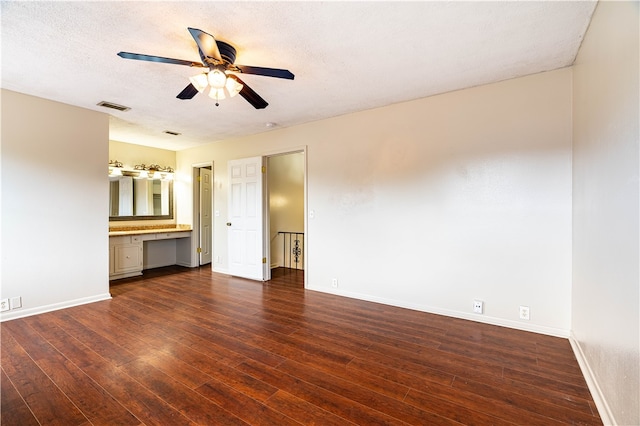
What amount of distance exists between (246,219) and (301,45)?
3401 mm

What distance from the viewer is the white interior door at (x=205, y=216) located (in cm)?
628

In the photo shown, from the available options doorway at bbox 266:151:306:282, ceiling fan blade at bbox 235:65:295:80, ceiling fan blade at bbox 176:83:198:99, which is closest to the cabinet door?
doorway at bbox 266:151:306:282

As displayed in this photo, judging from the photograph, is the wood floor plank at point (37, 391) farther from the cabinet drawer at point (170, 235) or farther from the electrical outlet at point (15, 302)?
the cabinet drawer at point (170, 235)

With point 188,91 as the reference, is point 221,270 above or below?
below

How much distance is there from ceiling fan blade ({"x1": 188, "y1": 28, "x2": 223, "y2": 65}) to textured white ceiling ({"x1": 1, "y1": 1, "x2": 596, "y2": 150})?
0.20 meters

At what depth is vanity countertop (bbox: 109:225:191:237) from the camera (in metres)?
5.11

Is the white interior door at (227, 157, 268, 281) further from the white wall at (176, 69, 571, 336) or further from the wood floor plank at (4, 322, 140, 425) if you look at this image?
the wood floor plank at (4, 322, 140, 425)

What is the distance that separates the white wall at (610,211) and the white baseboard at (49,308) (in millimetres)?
5162

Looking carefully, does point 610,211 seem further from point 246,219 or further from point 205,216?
point 205,216

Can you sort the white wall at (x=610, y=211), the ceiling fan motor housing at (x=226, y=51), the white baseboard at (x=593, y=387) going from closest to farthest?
the white wall at (x=610, y=211) < the white baseboard at (x=593, y=387) < the ceiling fan motor housing at (x=226, y=51)

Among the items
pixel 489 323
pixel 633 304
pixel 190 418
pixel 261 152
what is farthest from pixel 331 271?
pixel 633 304

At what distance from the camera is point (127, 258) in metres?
5.16

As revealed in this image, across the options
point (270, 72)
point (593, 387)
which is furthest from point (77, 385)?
point (593, 387)

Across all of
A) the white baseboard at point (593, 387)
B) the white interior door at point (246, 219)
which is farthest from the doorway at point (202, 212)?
the white baseboard at point (593, 387)
